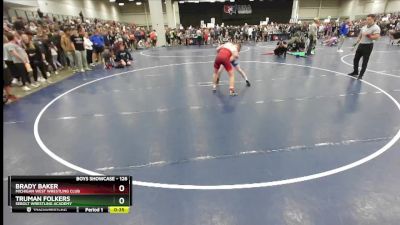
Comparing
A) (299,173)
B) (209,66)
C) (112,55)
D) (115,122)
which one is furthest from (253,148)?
(112,55)

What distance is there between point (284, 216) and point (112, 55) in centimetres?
1171

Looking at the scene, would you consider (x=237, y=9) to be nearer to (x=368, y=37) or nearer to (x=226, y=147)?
(x=368, y=37)

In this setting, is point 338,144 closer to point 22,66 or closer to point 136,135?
point 136,135

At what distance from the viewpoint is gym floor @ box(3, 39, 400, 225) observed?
3.01m

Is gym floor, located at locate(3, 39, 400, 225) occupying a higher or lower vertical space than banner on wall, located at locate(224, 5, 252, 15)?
lower
